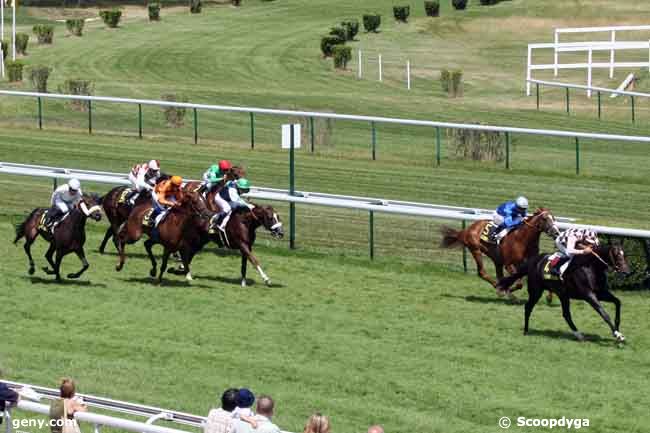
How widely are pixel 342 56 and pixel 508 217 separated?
98.6 ft

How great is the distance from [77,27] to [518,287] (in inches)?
1547

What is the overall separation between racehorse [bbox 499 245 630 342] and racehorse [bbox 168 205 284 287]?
4.04 meters

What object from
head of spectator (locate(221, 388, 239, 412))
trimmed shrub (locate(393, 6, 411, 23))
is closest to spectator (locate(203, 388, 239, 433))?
head of spectator (locate(221, 388, 239, 412))

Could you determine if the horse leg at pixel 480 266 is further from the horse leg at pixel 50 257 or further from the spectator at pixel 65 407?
the spectator at pixel 65 407

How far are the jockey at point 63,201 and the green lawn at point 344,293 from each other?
2.93 ft

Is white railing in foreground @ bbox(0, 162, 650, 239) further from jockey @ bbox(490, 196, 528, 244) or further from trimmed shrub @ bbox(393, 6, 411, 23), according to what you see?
trimmed shrub @ bbox(393, 6, 411, 23)

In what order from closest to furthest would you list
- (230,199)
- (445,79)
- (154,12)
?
(230,199)
(445,79)
(154,12)

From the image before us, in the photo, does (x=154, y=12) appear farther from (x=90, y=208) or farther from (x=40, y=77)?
(x=90, y=208)

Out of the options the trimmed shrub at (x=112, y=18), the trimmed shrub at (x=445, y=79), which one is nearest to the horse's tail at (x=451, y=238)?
the trimmed shrub at (x=445, y=79)

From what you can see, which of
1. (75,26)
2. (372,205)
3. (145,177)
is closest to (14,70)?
(75,26)

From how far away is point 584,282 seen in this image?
16.0m

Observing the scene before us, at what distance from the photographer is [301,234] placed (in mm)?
22734

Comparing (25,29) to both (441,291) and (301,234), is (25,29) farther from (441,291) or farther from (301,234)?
(441,291)

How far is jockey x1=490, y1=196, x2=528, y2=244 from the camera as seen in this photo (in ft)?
59.3
